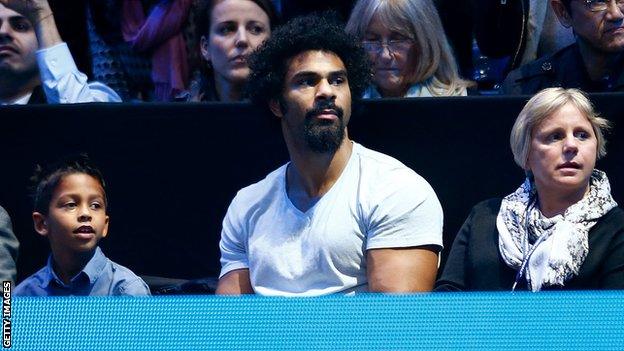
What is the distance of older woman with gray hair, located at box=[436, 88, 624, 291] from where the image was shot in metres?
3.65

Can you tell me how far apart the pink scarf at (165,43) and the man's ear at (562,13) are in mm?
1453

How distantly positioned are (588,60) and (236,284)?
4.73ft

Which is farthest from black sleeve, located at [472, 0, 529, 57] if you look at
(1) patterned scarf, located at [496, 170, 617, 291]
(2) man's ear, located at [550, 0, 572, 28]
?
(1) patterned scarf, located at [496, 170, 617, 291]

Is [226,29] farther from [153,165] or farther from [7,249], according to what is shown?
[7,249]

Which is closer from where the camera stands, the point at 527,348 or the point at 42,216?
the point at 527,348

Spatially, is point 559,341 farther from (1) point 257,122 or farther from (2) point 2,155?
(2) point 2,155

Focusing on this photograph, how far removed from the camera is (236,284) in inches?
158

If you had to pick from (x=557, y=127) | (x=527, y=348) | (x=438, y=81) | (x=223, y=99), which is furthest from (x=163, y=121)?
(x=527, y=348)

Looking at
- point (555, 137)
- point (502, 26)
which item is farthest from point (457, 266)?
point (502, 26)

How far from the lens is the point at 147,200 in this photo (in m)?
4.43

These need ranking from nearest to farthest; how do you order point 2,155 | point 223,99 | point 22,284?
point 22,284 < point 2,155 < point 223,99

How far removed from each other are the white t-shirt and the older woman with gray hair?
5.9 inches

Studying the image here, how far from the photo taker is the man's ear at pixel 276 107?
13.6ft

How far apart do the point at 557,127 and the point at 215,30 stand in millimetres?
1524
